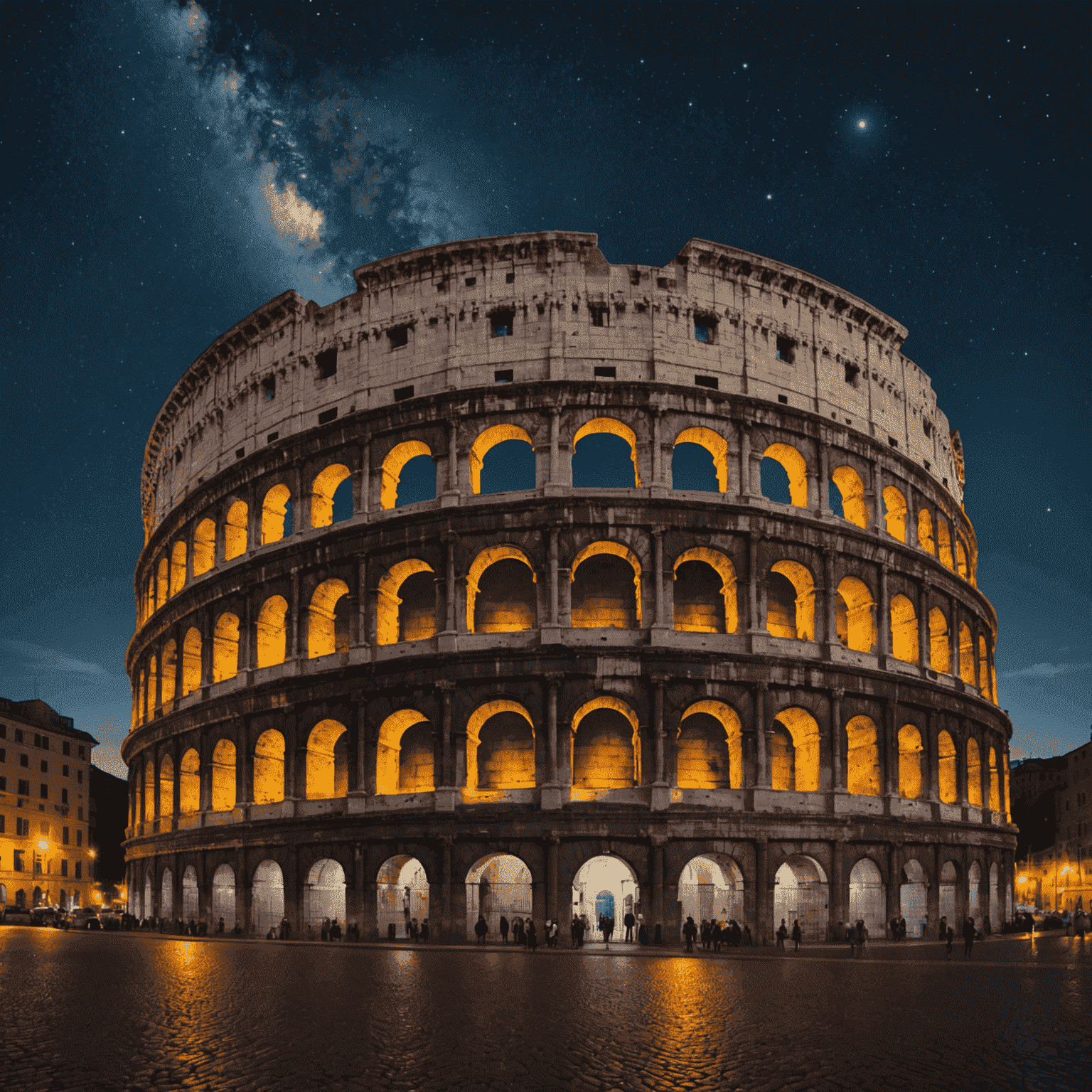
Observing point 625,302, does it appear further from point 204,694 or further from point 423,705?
point 204,694

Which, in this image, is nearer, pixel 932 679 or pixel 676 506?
pixel 676 506

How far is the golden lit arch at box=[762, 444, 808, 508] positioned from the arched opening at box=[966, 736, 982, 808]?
1021 cm

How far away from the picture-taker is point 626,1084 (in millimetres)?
8445

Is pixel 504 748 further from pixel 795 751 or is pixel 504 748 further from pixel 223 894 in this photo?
pixel 223 894

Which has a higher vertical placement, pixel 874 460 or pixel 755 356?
pixel 755 356

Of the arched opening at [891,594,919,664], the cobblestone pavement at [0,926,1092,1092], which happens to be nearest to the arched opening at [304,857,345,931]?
the cobblestone pavement at [0,926,1092,1092]

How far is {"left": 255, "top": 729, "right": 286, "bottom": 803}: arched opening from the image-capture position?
32.4 metres

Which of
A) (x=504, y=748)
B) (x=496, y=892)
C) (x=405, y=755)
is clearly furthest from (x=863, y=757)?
(x=405, y=755)

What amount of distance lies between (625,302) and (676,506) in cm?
657

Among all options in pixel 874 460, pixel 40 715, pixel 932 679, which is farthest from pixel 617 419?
pixel 40 715

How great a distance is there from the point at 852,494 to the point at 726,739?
370 inches

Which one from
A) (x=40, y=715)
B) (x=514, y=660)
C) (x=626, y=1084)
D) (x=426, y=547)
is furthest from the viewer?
(x=40, y=715)

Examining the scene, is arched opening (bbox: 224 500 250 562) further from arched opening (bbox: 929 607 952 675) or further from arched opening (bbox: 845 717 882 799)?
arched opening (bbox: 929 607 952 675)

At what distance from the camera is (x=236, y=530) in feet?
120
